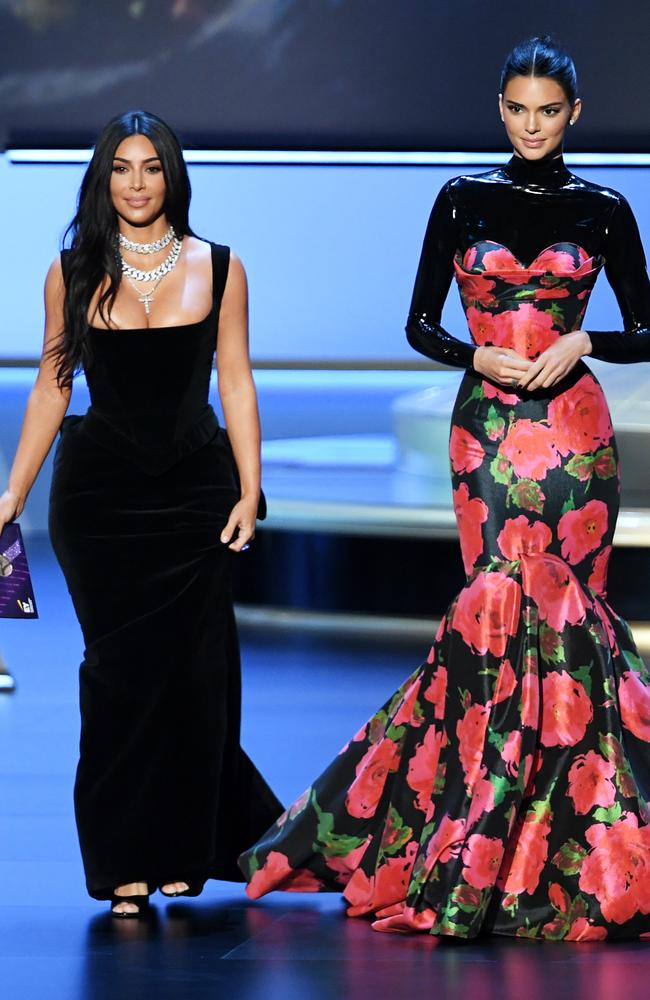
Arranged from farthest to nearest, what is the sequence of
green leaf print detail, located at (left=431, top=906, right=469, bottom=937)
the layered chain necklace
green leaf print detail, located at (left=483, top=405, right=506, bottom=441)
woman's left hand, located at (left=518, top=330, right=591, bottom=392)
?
the layered chain necklace < green leaf print detail, located at (left=483, top=405, right=506, bottom=441) < woman's left hand, located at (left=518, top=330, right=591, bottom=392) < green leaf print detail, located at (left=431, top=906, right=469, bottom=937)

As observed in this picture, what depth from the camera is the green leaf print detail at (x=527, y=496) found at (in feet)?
10.1

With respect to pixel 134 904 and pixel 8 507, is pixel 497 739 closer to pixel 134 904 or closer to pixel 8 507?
pixel 134 904

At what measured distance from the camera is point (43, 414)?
10.7ft

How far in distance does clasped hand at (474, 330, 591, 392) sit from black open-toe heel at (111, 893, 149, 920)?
114 cm

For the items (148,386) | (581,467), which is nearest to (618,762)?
(581,467)

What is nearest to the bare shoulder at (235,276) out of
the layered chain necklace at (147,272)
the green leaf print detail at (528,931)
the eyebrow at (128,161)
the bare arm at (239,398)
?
the bare arm at (239,398)

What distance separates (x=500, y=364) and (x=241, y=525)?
0.58 m

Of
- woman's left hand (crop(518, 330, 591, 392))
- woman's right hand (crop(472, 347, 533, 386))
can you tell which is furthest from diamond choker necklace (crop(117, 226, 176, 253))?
woman's left hand (crop(518, 330, 591, 392))

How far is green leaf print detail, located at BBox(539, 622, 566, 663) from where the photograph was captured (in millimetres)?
3074

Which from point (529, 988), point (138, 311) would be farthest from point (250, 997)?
point (138, 311)

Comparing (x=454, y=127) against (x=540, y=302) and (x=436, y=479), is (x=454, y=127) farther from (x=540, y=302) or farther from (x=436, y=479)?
(x=540, y=302)

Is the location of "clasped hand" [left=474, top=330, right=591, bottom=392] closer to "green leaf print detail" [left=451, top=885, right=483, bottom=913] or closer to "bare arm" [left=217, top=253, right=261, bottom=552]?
"bare arm" [left=217, top=253, right=261, bottom=552]

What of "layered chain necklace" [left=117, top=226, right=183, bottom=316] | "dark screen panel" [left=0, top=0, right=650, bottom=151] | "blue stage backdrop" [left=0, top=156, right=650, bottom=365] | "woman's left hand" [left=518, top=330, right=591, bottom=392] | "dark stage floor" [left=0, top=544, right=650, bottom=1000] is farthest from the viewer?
"blue stage backdrop" [left=0, top=156, right=650, bottom=365]

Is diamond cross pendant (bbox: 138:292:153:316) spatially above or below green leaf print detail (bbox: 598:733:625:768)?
above
